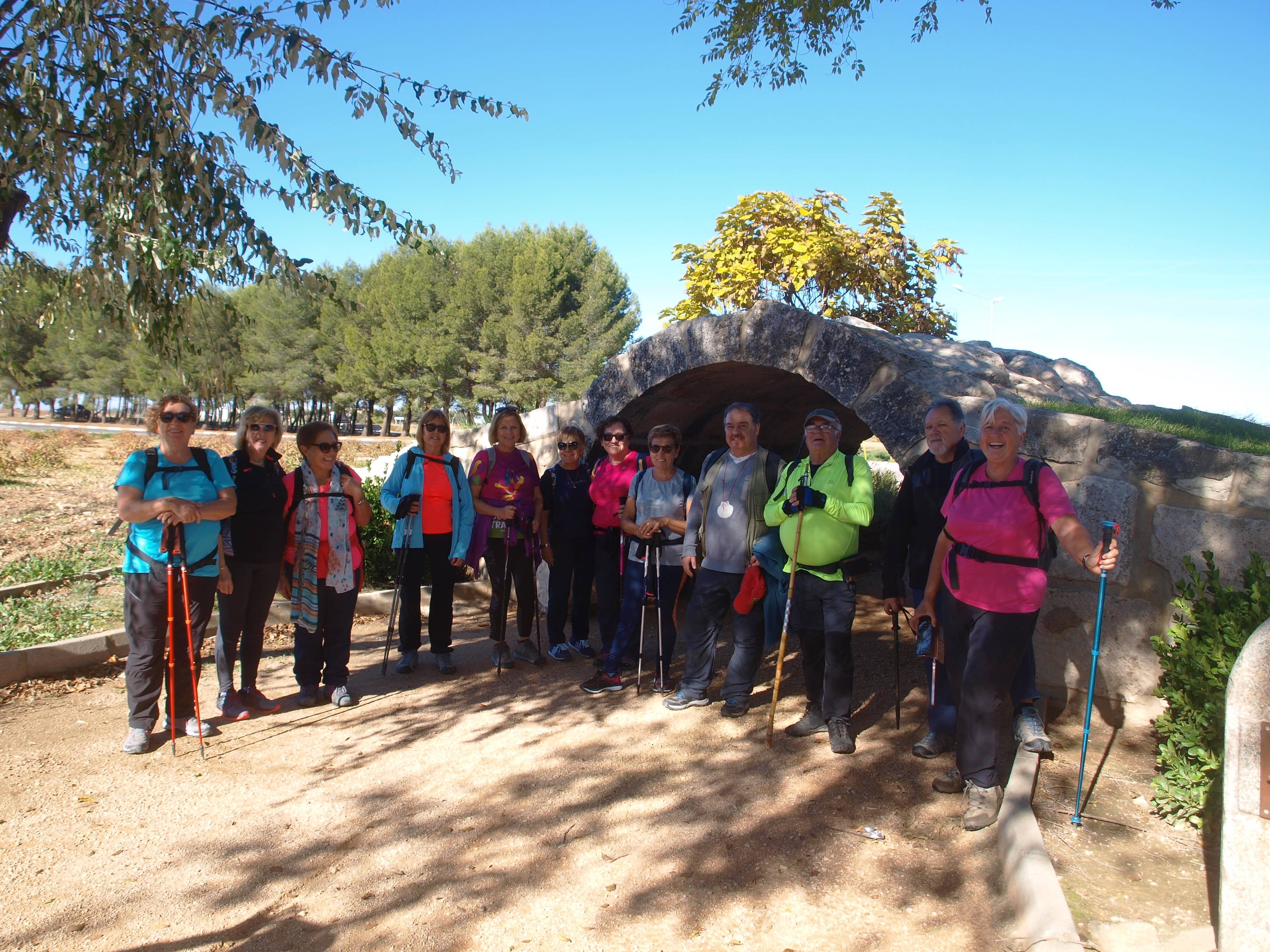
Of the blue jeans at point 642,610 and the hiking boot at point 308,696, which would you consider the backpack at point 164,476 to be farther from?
the blue jeans at point 642,610

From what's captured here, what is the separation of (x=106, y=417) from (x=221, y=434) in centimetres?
3800

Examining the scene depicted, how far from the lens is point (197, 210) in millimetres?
5238

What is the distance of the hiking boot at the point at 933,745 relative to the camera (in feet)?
14.4

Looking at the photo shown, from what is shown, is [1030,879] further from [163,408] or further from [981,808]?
[163,408]

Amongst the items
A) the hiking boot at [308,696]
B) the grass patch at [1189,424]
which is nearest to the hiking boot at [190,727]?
the hiking boot at [308,696]

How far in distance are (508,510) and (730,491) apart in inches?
71.1

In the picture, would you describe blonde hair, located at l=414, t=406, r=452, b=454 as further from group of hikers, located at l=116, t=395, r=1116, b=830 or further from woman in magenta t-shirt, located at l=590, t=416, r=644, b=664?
woman in magenta t-shirt, located at l=590, t=416, r=644, b=664

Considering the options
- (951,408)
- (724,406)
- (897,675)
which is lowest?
(897,675)

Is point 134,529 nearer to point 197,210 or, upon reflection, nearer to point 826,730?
point 197,210

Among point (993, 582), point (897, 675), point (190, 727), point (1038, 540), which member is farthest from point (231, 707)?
point (1038, 540)

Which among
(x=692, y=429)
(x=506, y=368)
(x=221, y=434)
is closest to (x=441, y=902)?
(x=692, y=429)

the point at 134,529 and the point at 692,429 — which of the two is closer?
the point at 134,529

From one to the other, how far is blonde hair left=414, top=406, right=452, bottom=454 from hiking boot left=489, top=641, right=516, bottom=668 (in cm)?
142

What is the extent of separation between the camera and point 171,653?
450cm
